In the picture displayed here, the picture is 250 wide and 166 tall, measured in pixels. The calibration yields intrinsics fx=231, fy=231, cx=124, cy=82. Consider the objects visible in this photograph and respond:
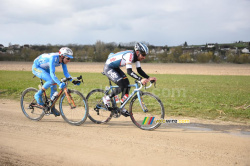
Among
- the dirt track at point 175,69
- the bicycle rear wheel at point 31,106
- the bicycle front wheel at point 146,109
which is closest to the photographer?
the bicycle front wheel at point 146,109

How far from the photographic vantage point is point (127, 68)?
19.9ft

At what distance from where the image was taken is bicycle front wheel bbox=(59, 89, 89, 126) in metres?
6.59

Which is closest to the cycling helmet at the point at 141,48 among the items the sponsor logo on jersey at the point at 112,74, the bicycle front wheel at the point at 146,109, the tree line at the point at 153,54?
the sponsor logo on jersey at the point at 112,74

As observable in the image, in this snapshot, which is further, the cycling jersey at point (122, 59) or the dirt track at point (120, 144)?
the cycling jersey at point (122, 59)

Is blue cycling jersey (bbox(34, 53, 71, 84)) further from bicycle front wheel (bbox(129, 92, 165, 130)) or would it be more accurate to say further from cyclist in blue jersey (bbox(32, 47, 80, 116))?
bicycle front wheel (bbox(129, 92, 165, 130))

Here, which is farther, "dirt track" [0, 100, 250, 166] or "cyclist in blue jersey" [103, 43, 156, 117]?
"cyclist in blue jersey" [103, 43, 156, 117]

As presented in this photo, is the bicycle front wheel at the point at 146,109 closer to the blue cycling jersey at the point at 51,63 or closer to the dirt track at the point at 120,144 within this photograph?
the dirt track at the point at 120,144

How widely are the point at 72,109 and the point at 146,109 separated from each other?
219 centimetres

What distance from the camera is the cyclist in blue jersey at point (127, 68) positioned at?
610 cm

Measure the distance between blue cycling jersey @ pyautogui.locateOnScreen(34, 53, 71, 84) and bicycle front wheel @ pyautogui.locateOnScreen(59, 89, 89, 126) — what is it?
558 mm

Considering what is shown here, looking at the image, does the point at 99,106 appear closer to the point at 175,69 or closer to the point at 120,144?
the point at 120,144

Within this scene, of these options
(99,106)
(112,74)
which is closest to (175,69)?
(99,106)

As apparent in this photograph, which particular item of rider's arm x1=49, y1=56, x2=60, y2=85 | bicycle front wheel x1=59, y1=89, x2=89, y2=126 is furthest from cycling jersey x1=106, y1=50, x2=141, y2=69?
rider's arm x1=49, y1=56, x2=60, y2=85

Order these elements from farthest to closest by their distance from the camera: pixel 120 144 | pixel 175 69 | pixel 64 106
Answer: pixel 175 69 < pixel 64 106 < pixel 120 144
